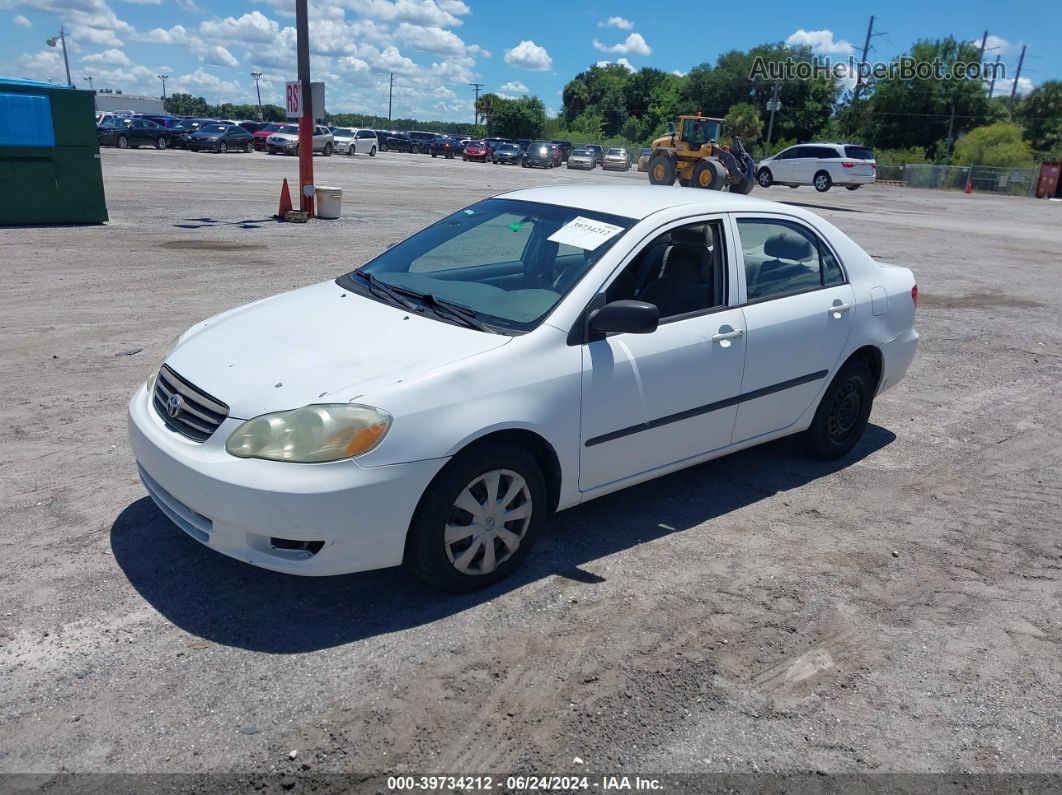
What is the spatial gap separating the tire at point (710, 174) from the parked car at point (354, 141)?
2568 cm

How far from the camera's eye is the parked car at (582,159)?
54.8 meters

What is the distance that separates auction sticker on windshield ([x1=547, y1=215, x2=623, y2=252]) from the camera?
14.1ft

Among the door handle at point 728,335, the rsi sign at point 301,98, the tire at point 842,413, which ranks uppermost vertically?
the rsi sign at point 301,98

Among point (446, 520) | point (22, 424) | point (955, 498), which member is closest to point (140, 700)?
point (446, 520)

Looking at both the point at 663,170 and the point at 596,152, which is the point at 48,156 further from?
the point at 596,152

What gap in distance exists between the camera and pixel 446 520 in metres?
3.52

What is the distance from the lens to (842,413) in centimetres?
553

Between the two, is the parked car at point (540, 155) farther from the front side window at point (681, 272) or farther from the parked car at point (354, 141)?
the front side window at point (681, 272)

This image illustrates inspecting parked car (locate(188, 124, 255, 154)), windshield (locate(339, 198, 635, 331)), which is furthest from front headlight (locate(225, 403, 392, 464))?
parked car (locate(188, 124, 255, 154))

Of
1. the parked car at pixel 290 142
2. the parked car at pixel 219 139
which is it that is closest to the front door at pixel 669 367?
the parked car at pixel 290 142

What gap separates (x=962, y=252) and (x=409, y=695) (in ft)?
58.3

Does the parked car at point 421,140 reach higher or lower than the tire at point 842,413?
higher

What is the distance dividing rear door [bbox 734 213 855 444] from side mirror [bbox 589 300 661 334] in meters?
1.00

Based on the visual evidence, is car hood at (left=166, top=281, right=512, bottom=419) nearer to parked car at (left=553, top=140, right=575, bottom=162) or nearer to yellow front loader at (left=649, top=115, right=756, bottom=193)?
yellow front loader at (left=649, top=115, right=756, bottom=193)
